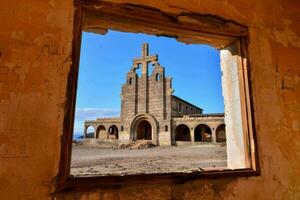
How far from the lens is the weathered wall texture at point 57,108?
1291mm

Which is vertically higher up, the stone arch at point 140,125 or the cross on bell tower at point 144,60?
the cross on bell tower at point 144,60

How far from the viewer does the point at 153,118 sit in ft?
89.7

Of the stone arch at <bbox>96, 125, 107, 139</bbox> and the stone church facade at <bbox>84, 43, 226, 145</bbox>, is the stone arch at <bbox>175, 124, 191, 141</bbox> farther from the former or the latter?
the stone arch at <bbox>96, 125, 107, 139</bbox>

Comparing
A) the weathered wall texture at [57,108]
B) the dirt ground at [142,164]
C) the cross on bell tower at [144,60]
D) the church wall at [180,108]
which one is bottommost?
the dirt ground at [142,164]

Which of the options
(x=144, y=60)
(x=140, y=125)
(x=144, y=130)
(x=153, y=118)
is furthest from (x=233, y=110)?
(x=144, y=60)

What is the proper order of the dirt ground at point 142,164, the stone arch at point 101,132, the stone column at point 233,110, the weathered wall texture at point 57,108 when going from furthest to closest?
1. the stone arch at point 101,132
2. the dirt ground at point 142,164
3. the stone column at point 233,110
4. the weathered wall texture at point 57,108

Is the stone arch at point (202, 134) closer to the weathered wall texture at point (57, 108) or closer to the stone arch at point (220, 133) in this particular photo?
the stone arch at point (220, 133)

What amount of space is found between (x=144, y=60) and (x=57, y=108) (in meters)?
29.8

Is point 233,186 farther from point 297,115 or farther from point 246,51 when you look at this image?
point 246,51

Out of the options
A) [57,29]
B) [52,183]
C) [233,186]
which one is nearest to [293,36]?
[233,186]

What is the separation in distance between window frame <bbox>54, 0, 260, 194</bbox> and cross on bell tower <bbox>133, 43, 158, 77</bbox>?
90.7 ft

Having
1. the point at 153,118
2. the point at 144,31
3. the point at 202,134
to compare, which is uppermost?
the point at 153,118

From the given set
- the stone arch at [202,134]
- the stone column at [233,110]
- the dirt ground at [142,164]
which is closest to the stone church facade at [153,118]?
the stone arch at [202,134]

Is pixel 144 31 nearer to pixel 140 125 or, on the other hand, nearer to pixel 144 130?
pixel 140 125
